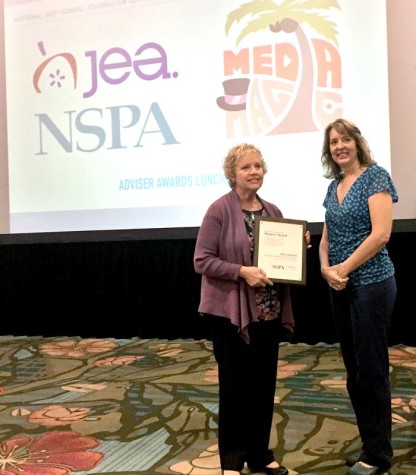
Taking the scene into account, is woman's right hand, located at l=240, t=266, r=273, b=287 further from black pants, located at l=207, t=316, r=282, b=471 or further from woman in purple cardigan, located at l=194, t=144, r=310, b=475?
black pants, located at l=207, t=316, r=282, b=471

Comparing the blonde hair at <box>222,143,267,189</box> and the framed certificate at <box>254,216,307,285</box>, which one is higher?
the blonde hair at <box>222,143,267,189</box>

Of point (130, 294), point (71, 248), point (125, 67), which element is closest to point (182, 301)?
point (130, 294)

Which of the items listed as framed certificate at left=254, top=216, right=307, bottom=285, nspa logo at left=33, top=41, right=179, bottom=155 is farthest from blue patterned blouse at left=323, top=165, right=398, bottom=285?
nspa logo at left=33, top=41, right=179, bottom=155

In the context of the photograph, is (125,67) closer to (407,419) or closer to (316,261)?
(316,261)

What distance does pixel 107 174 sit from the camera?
4234 mm

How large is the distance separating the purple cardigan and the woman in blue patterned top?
0.22 meters

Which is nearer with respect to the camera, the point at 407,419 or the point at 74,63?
the point at 407,419

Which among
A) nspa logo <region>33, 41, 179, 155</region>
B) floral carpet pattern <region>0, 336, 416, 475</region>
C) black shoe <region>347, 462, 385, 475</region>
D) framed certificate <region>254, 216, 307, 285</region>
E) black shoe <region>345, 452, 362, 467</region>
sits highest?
nspa logo <region>33, 41, 179, 155</region>

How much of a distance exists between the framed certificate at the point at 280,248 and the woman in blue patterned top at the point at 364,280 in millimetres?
110

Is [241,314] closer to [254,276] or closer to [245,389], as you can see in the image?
[254,276]

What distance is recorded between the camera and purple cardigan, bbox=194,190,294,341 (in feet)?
5.95

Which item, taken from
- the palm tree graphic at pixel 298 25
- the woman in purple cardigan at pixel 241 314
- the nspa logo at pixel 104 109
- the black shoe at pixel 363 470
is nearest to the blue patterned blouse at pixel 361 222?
the woman in purple cardigan at pixel 241 314

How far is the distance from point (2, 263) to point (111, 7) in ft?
7.47

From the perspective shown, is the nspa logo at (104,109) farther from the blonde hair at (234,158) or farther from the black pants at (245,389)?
the black pants at (245,389)
